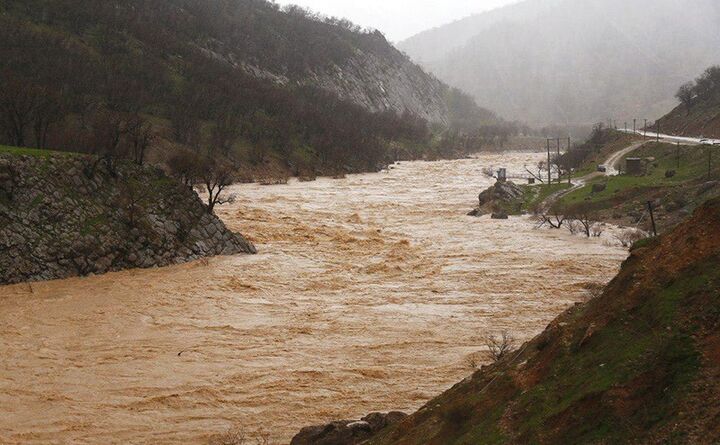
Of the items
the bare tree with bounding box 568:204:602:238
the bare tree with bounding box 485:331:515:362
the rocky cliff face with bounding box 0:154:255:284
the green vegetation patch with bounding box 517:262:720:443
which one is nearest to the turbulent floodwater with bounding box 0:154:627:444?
the bare tree with bounding box 485:331:515:362

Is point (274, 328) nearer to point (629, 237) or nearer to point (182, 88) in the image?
point (629, 237)

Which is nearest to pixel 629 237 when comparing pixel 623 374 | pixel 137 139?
pixel 623 374

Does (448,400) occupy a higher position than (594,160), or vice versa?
(594,160)

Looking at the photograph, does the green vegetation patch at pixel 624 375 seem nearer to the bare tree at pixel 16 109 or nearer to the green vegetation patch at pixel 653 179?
the green vegetation patch at pixel 653 179

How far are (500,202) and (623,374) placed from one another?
49.4m

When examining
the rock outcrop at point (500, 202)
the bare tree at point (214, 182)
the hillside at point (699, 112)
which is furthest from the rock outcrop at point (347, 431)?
the hillside at point (699, 112)

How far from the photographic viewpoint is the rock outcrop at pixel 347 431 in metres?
13.2

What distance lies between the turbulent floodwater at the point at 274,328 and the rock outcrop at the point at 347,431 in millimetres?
3042

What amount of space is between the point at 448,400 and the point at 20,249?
84.1 ft

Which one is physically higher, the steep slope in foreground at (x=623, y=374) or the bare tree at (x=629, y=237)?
the steep slope in foreground at (x=623, y=374)

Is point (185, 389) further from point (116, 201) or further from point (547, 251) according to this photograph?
point (547, 251)

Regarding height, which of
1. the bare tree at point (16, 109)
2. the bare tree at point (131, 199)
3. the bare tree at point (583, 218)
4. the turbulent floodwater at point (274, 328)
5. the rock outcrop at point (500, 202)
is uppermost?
the bare tree at point (16, 109)

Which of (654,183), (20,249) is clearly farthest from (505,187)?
(20,249)

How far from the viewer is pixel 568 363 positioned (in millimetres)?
10766
